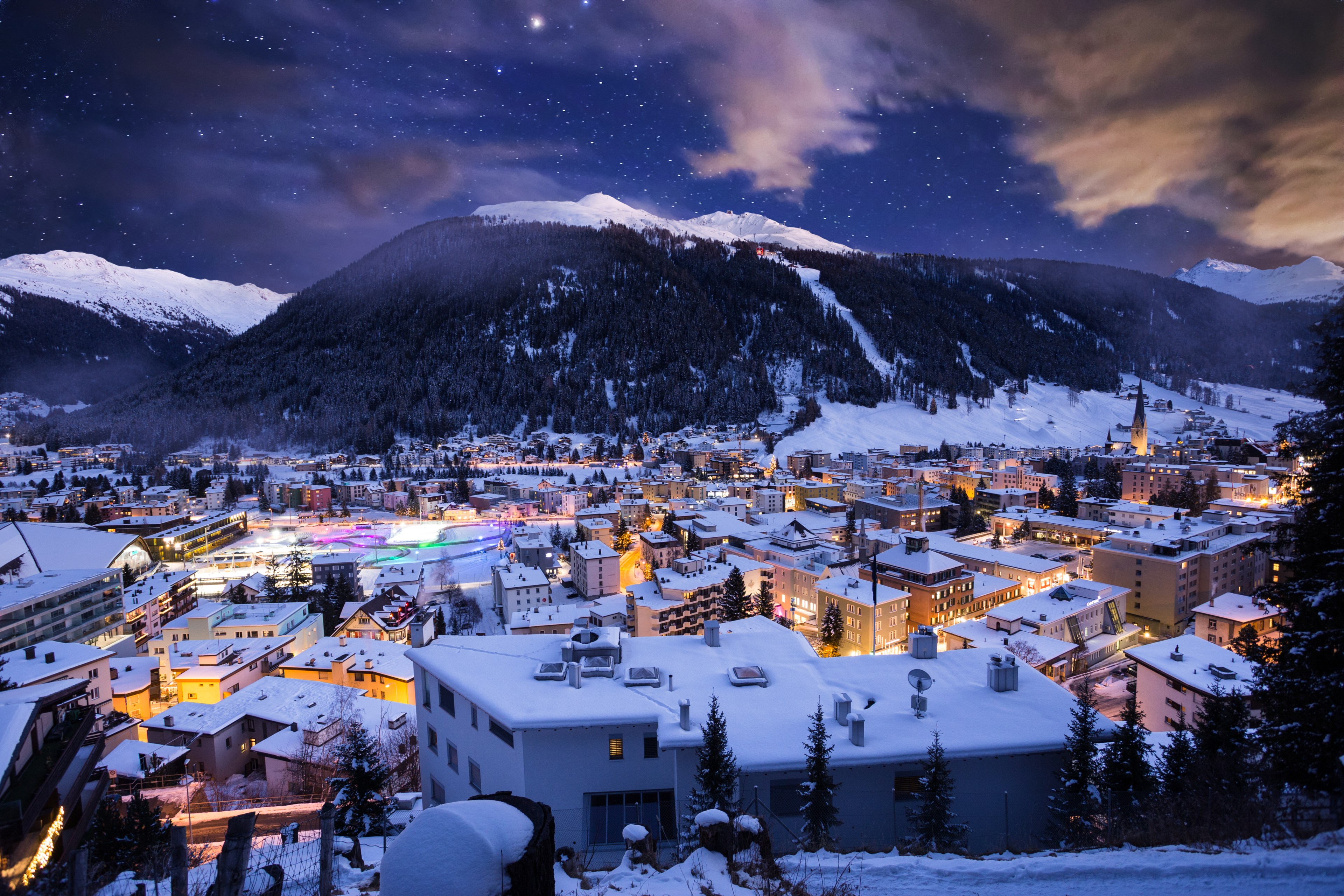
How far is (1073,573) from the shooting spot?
25328 mm

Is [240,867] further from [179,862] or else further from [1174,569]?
[1174,569]

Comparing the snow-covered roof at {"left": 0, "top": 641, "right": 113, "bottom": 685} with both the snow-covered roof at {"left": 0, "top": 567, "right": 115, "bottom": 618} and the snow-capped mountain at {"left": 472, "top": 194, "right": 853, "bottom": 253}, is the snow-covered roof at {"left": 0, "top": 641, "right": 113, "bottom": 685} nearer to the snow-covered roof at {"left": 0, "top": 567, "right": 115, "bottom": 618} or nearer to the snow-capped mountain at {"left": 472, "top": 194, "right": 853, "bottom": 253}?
the snow-covered roof at {"left": 0, "top": 567, "right": 115, "bottom": 618}

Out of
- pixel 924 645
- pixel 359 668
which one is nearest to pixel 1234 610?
pixel 924 645

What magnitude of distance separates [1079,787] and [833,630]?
584 inches

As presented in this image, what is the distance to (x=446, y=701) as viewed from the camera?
591 centimetres

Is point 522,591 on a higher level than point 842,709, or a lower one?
lower

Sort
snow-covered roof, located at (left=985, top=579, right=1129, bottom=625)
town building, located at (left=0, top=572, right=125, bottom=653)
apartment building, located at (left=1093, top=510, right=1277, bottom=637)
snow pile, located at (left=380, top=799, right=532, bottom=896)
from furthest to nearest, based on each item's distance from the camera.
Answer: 1. apartment building, located at (left=1093, top=510, right=1277, bottom=637)
2. snow-covered roof, located at (left=985, top=579, right=1129, bottom=625)
3. town building, located at (left=0, top=572, right=125, bottom=653)
4. snow pile, located at (left=380, top=799, right=532, bottom=896)

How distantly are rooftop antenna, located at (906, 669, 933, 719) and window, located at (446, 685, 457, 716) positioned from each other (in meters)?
4.17

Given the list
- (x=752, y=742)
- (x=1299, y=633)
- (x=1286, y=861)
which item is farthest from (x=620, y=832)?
(x=1299, y=633)

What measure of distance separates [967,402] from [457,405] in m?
66.4

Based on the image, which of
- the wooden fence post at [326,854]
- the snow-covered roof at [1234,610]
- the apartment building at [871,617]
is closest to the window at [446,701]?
the wooden fence post at [326,854]

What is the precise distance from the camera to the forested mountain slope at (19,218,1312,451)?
78.1 meters

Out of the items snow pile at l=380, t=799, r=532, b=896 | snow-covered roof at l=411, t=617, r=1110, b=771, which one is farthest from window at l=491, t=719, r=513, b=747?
snow pile at l=380, t=799, r=532, b=896

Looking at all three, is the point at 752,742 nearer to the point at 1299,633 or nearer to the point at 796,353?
the point at 1299,633
